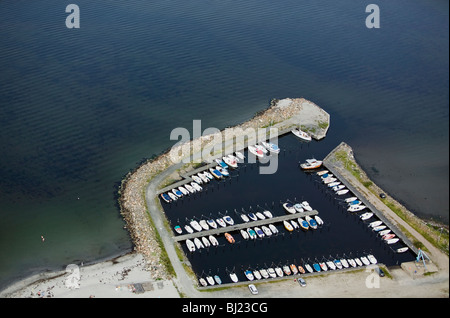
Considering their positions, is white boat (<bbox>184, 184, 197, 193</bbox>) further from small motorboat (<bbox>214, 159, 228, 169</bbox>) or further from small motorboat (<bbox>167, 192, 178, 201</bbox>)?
small motorboat (<bbox>214, 159, 228, 169</bbox>)

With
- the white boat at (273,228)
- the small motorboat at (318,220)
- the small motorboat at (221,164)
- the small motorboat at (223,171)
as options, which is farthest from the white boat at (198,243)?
the small motorboat at (221,164)

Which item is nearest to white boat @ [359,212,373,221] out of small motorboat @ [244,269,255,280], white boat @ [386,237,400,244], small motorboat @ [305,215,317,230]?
white boat @ [386,237,400,244]

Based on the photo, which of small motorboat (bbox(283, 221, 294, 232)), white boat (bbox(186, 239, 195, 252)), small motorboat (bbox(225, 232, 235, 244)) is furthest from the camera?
small motorboat (bbox(283, 221, 294, 232))

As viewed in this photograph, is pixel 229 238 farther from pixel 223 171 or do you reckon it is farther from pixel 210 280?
pixel 223 171

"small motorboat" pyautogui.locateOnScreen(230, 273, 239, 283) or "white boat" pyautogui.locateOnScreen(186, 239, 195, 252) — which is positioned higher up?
"white boat" pyautogui.locateOnScreen(186, 239, 195, 252)
